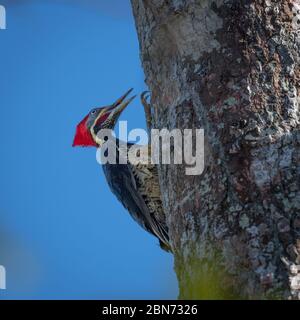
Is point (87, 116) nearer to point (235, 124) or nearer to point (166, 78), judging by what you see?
point (166, 78)

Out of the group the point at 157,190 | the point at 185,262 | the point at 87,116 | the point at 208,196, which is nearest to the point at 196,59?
the point at 208,196

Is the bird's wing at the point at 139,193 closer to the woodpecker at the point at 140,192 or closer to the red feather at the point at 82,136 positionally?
the woodpecker at the point at 140,192

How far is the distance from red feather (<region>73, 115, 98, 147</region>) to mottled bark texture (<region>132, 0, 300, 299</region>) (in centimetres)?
332

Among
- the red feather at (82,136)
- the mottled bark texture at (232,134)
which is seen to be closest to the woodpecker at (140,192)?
the red feather at (82,136)

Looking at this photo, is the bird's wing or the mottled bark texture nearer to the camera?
the mottled bark texture

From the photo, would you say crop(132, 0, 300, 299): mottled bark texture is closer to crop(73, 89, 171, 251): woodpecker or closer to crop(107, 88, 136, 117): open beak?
crop(73, 89, 171, 251): woodpecker

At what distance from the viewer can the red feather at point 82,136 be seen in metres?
6.34

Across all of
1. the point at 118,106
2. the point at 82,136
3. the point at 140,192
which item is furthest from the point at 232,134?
the point at 82,136

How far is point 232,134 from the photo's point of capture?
Result: 2531mm

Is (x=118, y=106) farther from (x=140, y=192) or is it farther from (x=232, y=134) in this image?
(x=232, y=134)

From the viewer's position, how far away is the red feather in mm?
6344

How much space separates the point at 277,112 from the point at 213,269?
1.93 feet

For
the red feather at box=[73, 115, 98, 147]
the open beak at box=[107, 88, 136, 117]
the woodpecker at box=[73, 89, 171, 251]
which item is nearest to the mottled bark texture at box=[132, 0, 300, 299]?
the woodpecker at box=[73, 89, 171, 251]

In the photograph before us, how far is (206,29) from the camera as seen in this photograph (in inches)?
110
